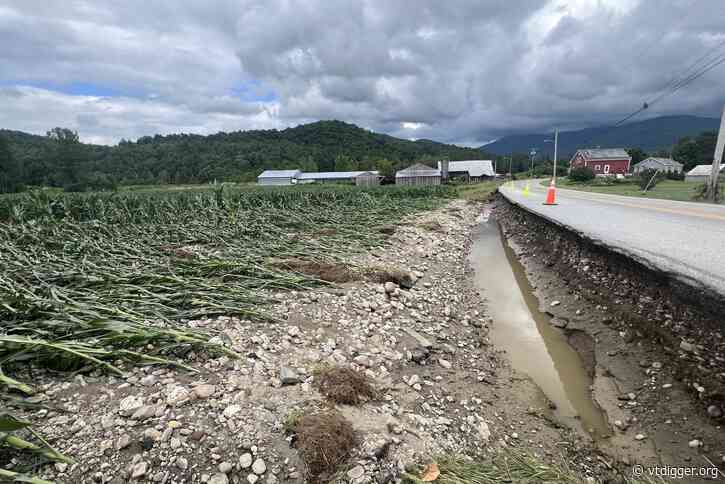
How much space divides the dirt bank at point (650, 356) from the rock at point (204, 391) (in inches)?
164

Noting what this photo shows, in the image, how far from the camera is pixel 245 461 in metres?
2.43

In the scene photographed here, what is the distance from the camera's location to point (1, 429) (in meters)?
2.04

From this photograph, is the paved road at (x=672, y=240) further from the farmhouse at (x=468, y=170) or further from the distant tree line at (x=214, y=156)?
the farmhouse at (x=468, y=170)

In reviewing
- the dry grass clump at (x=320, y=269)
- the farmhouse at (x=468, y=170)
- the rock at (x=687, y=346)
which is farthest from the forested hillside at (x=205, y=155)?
the rock at (x=687, y=346)

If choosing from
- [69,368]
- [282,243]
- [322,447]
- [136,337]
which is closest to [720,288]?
[322,447]

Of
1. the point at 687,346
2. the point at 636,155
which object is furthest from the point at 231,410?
the point at 636,155

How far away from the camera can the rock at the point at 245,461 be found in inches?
94.7

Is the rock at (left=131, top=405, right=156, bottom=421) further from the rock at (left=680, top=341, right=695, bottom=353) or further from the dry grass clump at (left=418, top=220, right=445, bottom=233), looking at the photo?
the dry grass clump at (left=418, top=220, right=445, bottom=233)

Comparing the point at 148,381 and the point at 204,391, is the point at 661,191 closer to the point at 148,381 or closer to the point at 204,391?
the point at 204,391

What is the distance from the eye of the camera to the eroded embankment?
12.2ft

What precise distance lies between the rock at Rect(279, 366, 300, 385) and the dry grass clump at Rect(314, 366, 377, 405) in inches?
8.7

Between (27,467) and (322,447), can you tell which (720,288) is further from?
(27,467)

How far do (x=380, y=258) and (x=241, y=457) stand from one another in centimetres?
688

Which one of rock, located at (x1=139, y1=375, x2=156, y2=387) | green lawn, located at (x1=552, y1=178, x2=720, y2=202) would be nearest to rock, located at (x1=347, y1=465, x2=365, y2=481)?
rock, located at (x1=139, y1=375, x2=156, y2=387)
